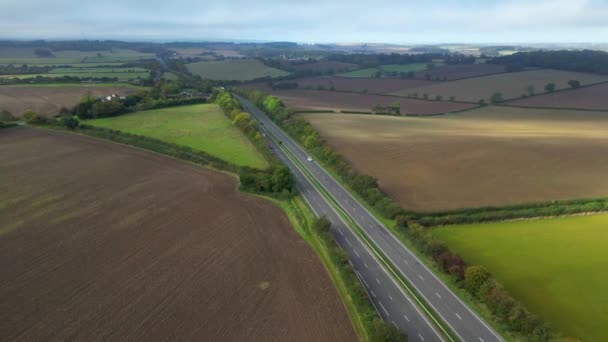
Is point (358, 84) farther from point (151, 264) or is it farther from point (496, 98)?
point (151, 264)

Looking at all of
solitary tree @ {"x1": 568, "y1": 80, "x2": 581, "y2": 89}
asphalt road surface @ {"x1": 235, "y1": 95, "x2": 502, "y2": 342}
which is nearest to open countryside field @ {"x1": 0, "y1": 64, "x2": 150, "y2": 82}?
asphalt road surface @ {"x1": 235, "y1": 95, "x2": 502, "y2": 342}

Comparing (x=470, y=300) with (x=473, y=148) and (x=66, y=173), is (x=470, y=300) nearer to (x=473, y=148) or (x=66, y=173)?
(x=473, y=148)

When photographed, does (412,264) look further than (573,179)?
No

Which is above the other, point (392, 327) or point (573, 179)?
point (573, 179)

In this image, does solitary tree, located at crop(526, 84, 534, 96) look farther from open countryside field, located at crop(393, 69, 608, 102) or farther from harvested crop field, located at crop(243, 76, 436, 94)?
harvested crop field, located at crop(243, 76, 436, 94)

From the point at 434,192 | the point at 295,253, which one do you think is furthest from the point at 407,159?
the point at 295,253

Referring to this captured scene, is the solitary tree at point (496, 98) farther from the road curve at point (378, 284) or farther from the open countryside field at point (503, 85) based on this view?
the road curve at point (378, 284)
